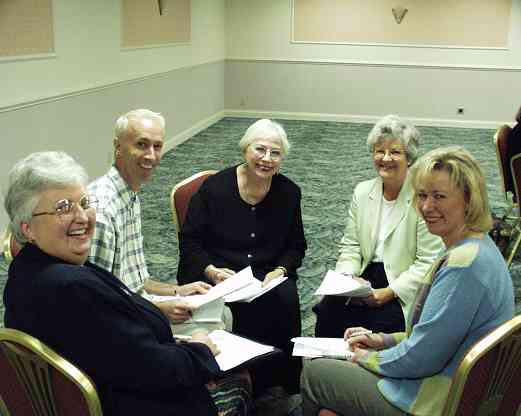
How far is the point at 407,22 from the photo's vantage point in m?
11.4

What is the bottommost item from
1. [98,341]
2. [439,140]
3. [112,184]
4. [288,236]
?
[439,140]

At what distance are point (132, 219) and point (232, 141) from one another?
734 cm

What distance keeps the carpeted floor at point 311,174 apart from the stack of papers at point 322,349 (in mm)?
1404

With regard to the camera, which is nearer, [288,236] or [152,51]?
[288,236]

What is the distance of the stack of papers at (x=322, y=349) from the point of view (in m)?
2.18

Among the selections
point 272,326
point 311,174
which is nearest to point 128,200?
point 272,326

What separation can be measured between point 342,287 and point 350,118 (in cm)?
956

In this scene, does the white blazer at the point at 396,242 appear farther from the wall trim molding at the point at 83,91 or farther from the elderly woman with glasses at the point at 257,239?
the wall trim molding at the point at 83,91

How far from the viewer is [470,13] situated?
439 inches

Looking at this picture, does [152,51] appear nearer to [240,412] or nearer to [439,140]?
[439,140]

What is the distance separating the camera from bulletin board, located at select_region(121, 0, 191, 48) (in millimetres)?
7282

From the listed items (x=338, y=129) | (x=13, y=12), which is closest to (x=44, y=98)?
(x=13, y=12)

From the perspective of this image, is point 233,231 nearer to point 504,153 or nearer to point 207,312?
point 207,312

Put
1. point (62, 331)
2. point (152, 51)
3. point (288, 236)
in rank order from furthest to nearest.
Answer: point (152, 51) → point (288, 236) → point (62, 331)
